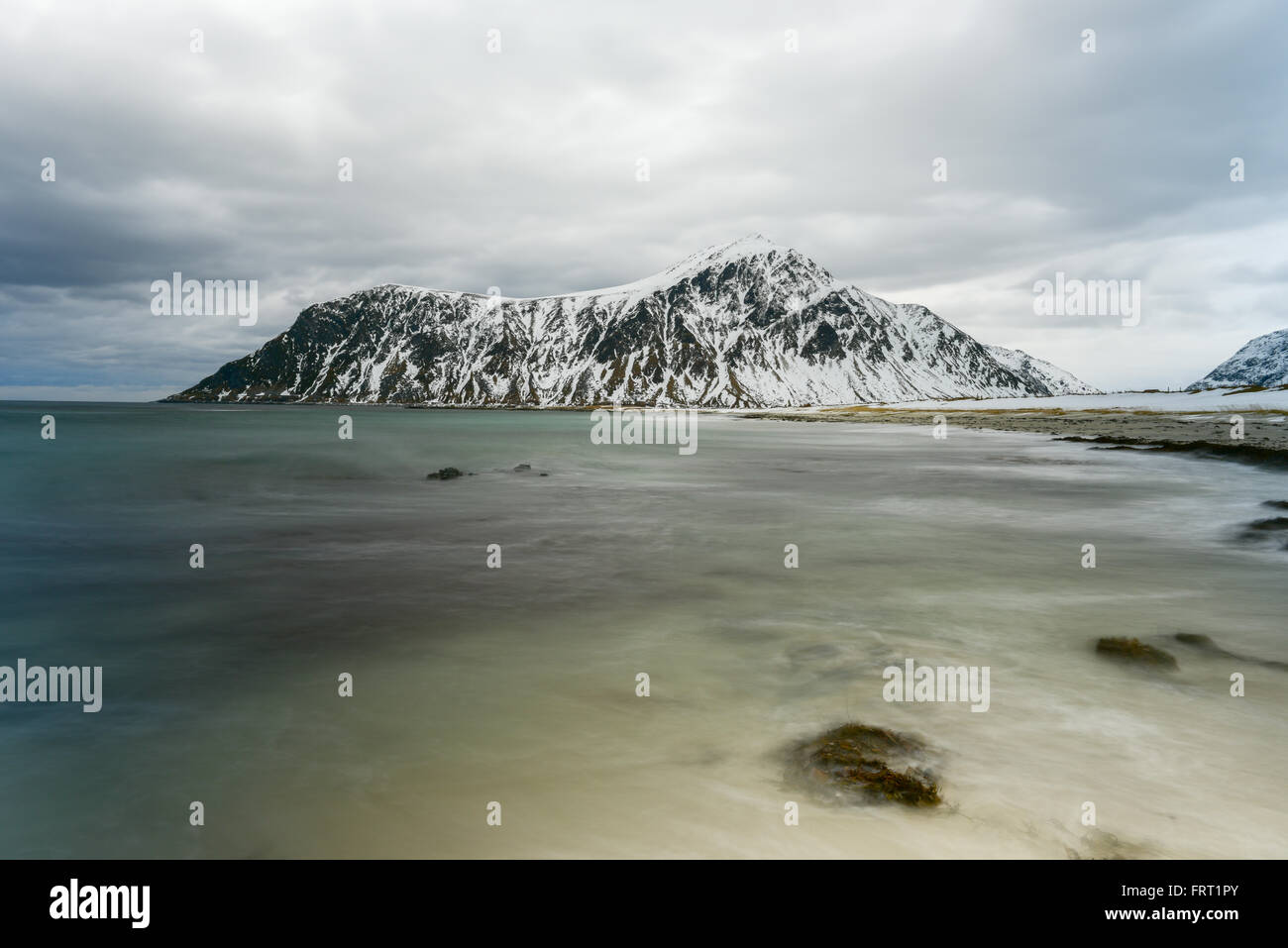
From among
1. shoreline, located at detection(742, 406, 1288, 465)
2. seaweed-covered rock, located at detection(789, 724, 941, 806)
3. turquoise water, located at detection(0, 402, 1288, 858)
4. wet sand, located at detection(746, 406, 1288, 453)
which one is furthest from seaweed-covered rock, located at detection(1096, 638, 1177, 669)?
wet sand, located at detection(746, 406, 1288, 453)

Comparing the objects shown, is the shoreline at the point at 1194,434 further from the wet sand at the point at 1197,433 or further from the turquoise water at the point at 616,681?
the turquoise water at the point at 616,681

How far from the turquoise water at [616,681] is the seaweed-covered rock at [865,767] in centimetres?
22

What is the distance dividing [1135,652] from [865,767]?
5.95m

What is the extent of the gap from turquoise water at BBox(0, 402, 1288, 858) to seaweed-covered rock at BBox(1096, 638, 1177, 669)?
33cm

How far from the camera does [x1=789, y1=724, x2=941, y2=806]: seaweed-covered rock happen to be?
5996mm

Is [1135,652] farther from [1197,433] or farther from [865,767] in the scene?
[1197,433]

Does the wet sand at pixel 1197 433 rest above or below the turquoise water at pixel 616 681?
above

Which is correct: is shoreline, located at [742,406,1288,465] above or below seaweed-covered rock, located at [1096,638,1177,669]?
above

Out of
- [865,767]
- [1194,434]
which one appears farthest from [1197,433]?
[865,767]

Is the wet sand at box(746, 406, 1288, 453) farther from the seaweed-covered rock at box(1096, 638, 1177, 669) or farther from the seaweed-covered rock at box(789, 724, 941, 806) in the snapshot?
the seaweed-covered rock at box(789, 724, 941, 806)

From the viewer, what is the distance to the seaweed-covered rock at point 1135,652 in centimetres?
936

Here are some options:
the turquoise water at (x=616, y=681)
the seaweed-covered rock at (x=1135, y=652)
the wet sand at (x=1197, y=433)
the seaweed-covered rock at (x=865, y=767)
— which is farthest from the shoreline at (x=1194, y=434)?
the seaweed-covered rock at (x=865, y=767)

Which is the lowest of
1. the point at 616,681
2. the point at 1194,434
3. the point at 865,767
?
the point at 616,681

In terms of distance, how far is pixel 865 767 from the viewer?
6.34m
